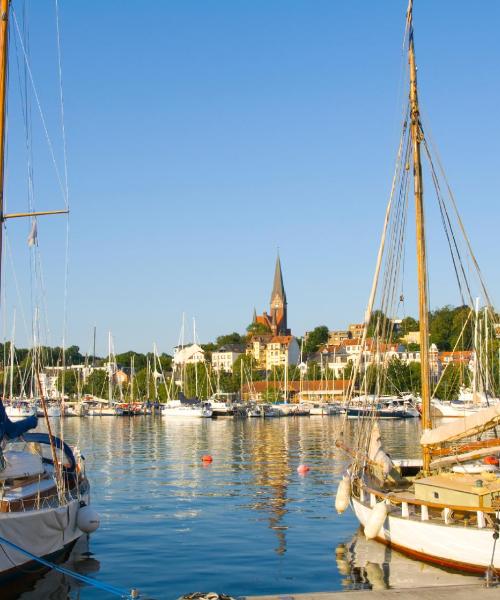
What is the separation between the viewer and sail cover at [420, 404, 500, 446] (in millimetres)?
23172

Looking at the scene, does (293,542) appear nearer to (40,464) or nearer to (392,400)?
(40,464)

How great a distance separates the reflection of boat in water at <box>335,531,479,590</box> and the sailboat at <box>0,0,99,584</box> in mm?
8225


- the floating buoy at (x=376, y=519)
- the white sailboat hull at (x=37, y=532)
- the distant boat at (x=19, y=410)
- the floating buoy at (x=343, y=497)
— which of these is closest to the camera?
the white sailboat hull at (x=37, y=532)

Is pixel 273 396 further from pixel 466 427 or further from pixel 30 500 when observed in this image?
pixel 30 500

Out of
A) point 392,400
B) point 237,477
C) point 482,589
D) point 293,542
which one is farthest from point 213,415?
point 482,589

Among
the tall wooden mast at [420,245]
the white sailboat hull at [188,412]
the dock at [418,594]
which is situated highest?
the tall wooden mast at [420,245]

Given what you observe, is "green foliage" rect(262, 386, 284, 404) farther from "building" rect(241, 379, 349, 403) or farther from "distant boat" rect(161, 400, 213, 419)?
"distant boat" rect(161, 400, 213, 419)

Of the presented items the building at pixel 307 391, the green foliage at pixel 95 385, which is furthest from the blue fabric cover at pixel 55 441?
the green foliage at pixel 95 385

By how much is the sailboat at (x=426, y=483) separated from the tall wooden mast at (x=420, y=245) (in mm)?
35

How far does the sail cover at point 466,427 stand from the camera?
76.0 feet

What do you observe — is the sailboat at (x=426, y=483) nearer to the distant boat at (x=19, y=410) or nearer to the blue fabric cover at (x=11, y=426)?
the blue fabric cover at (x=11, y=426)

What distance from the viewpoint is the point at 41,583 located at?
21688mm

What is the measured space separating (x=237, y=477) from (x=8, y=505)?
26.3 meters

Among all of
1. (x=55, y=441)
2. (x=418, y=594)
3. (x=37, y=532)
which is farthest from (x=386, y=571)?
(x=55, y=441)
